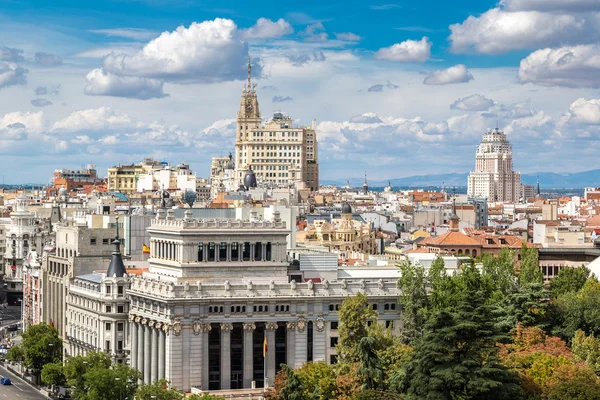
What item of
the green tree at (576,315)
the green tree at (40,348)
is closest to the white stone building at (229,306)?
the green tree at (576,315)

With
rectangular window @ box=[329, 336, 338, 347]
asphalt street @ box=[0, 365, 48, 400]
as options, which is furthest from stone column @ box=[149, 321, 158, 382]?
asphalt street @ box=[0, 365, 48, 400]

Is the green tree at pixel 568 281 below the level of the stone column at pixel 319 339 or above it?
above

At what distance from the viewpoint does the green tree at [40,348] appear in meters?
186

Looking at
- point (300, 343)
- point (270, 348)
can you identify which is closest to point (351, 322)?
point (300, 343)

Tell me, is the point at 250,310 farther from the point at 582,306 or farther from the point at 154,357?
the point at 582,306

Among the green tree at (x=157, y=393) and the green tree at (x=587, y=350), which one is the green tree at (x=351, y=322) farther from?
the green tree at (x=587, y=350)

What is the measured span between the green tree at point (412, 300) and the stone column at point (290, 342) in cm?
1023

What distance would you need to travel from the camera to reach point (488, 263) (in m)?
176

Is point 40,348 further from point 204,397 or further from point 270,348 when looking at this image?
point 204,397

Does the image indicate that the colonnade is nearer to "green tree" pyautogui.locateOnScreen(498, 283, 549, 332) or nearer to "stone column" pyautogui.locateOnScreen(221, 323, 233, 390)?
"stone column" pyautogui.locateOnScreen(221, 323, 233, 390)

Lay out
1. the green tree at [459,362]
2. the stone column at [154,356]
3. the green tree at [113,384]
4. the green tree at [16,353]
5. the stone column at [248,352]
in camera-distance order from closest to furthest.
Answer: the green tree at [459,362]
the green tree at [113,384]
the stone column at [248,352]
the stone column at [154,356]
the green tree at [16,353]

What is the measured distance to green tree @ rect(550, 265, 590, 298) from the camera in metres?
179

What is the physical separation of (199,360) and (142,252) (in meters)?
48.0

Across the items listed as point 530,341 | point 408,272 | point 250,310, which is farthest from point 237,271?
point 530,341
